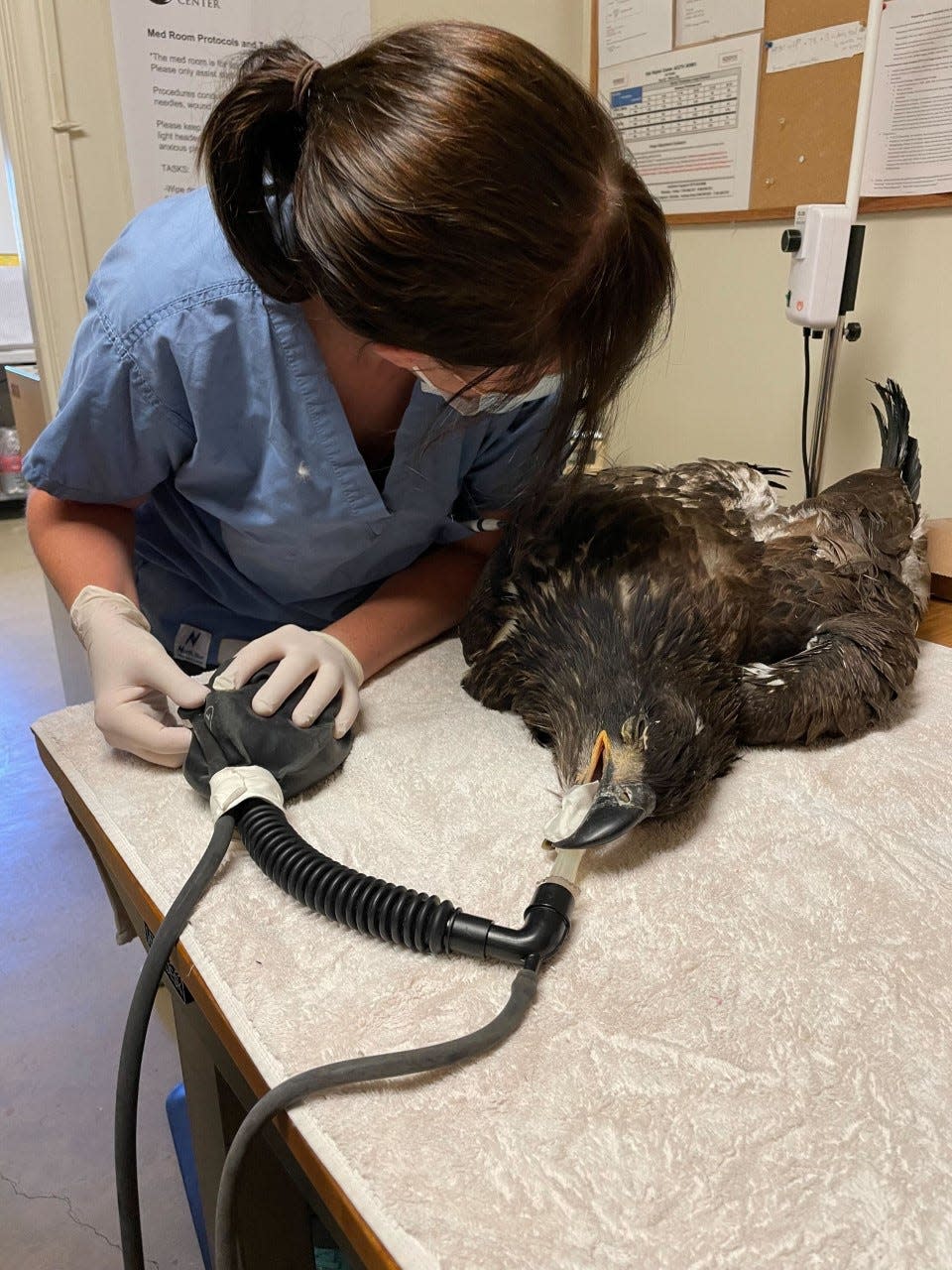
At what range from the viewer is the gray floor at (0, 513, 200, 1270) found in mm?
1386

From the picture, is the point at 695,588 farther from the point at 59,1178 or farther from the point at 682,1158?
the point at 59,1178

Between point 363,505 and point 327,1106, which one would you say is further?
point 363,505

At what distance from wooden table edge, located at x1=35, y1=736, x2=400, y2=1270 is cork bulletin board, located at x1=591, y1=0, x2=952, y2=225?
171cm

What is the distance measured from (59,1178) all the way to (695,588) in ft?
4.59

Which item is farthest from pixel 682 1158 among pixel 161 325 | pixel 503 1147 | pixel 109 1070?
pixel 109 1070

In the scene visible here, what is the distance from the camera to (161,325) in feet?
3.09

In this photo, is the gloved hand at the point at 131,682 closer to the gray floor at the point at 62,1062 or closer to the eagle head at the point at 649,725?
the eagle head at the point at 649,725

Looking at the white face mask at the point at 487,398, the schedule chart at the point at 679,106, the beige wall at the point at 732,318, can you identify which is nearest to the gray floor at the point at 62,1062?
the beige wall at the point at 732,318

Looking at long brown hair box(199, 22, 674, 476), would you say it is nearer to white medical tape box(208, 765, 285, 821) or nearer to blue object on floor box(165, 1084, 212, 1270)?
white medical tape box(208, 765, 285, 821)

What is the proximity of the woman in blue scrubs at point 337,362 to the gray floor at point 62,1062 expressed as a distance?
87cm

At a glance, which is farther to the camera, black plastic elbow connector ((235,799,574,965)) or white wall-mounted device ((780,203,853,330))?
white wall-mounted device ((780,203,853,330))

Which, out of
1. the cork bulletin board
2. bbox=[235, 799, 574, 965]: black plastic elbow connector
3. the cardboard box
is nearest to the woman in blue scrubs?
bbox=[235, 799, 574, 965]: black plastic elbow connector

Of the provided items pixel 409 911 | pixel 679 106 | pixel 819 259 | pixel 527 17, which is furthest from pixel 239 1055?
pixel 527 17

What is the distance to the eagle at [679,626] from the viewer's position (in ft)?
2.93
